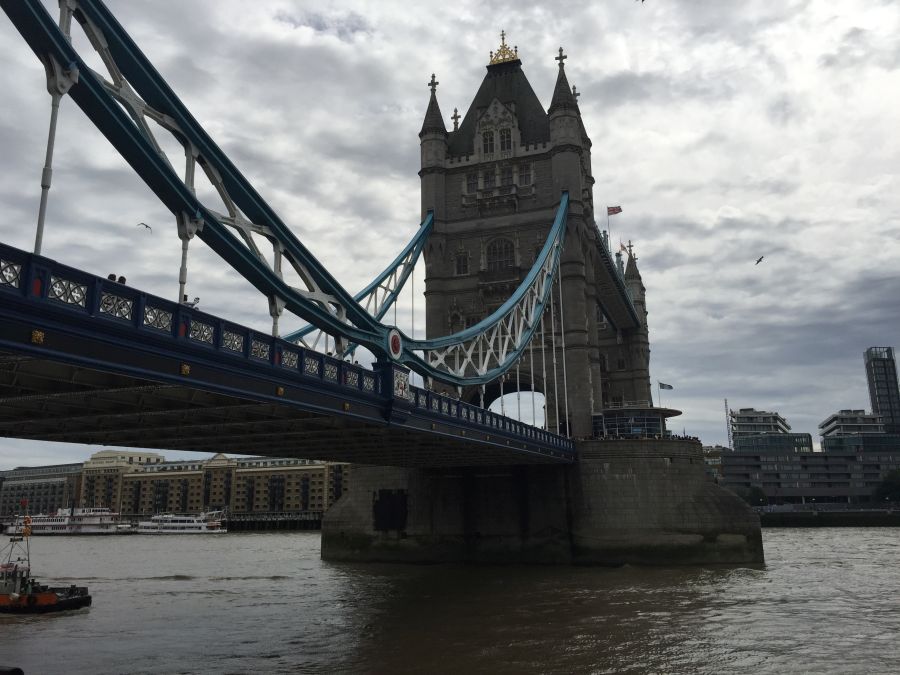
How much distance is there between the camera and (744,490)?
13212 cm

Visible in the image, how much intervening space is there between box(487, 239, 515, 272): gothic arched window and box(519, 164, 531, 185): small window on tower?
4589mm

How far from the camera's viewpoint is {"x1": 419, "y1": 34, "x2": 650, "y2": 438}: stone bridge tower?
53.0 metres

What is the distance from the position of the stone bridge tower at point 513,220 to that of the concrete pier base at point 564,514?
8009mm

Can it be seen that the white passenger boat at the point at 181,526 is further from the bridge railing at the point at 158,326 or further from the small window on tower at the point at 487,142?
the bridge railing at the point at 158,326

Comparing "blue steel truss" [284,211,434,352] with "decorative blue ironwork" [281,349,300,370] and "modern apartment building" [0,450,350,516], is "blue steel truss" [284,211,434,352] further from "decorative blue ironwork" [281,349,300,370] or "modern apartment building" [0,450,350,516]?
"modern apartment building" [0,450,350,516]

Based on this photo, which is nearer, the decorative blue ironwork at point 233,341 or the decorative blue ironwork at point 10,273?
the decorative blue ironwork at point 10,273

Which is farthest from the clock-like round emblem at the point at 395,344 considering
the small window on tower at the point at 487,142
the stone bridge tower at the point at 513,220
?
the small window on tower at the point at 487,142

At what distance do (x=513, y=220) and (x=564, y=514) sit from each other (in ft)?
73.2

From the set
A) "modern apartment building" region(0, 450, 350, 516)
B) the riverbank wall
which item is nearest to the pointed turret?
the riverbank wall

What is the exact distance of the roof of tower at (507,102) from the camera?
58594 mm

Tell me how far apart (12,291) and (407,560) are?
36.0m

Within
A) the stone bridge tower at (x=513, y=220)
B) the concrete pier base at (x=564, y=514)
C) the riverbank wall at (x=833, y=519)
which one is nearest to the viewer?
the concrete pier base at (x=564, y=514)

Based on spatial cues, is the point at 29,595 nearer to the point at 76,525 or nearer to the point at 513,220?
the point at 513,220

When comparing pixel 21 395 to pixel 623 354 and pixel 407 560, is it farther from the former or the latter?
pixel 623 354
